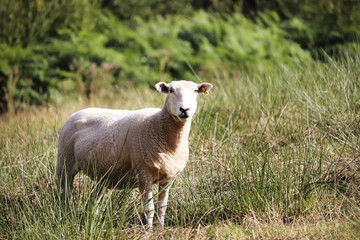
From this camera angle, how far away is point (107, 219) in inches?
125

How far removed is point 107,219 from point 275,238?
129cm

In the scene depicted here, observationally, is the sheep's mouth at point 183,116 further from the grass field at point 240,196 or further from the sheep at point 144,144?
the grass field at point 240,196

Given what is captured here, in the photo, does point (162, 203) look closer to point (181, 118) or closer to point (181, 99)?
point (181, 118)

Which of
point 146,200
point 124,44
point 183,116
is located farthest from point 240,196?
point 124,44

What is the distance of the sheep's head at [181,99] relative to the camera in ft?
10.2

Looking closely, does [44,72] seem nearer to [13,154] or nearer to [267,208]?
[13,154]

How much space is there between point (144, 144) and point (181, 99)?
53 cm

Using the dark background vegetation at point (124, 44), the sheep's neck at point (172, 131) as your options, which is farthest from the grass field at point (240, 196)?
the dark background vegetation at point (124, 44)

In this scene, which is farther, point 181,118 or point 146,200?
point 146,200

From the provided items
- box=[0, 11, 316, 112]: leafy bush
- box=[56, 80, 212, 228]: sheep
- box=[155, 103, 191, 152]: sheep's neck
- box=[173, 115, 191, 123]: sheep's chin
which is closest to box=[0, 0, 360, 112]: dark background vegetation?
box=[0, 11, 316, 112]: leafy bush

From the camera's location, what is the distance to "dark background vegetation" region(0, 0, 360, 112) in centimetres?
978

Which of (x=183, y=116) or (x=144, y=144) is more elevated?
(x=183, y=116)

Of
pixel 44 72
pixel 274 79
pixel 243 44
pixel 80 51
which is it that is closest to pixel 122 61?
pixel 80 51

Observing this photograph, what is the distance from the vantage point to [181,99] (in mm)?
3160
